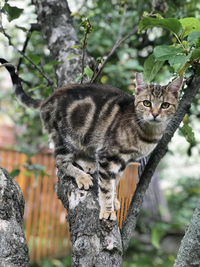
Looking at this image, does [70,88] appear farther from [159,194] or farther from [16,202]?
[159,194]

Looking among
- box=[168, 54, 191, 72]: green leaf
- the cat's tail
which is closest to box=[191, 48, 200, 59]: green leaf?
box=[168, 54, 191, 72]: green leaf

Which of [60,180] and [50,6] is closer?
[60,180]

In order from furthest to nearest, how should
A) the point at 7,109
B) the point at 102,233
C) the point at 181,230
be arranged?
the point at 7,109 → the point at 181,230 → the point at 102,233

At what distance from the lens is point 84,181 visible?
1941 millimetres

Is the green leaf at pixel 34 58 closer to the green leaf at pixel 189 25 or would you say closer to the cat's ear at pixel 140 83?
the cat's ear at pixel 140 83

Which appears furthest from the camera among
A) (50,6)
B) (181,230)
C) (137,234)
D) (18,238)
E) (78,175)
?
(137,234)

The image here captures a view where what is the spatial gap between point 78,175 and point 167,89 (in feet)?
2.65

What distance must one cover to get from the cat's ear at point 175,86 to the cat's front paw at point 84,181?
756 millimetres

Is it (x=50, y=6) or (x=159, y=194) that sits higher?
(x=50, y=6)

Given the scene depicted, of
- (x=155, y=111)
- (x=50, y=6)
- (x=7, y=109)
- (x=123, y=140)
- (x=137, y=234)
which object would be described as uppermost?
(x=7, y=109)

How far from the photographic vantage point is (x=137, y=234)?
6.52m

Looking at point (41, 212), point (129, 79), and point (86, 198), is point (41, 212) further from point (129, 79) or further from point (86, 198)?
point (86, 198)

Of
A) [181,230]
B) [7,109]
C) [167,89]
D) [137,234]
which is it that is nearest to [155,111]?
[167,89]

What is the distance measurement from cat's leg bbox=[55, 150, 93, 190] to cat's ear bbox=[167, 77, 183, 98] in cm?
76
